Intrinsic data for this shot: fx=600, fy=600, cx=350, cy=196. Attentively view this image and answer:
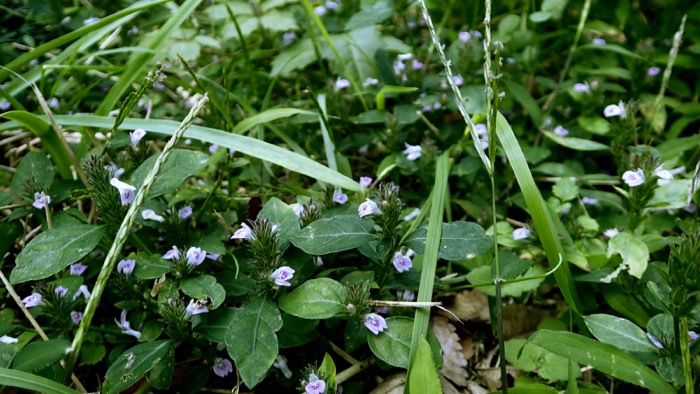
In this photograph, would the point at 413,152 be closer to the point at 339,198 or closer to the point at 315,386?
the point at 339,198

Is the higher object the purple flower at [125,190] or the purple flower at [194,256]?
the purple flower at [125,190]

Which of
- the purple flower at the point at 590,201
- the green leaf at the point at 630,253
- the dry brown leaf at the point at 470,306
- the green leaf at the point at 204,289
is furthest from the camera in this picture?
the purple flower at the point at 590,201

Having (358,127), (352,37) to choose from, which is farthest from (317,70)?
(358,127)

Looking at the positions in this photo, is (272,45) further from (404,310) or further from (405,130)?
(404,310)

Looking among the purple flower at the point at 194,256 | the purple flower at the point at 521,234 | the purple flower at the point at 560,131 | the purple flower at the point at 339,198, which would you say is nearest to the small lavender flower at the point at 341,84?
the purple flower at the point at 339,198

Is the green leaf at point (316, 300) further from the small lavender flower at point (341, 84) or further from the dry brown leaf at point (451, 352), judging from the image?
the small lavender flower at point (341, 84)

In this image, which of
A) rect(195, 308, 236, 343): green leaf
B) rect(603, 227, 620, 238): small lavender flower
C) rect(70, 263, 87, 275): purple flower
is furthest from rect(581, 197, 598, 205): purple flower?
rect(70, 263, 87, 275): purple flower

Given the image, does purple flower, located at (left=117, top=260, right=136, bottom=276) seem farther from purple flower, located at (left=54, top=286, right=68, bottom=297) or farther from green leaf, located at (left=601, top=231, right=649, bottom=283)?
green leaf, located at (left=601, top=231, right=649, bottom=283)

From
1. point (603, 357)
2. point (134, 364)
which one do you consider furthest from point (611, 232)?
point (134, 364)
